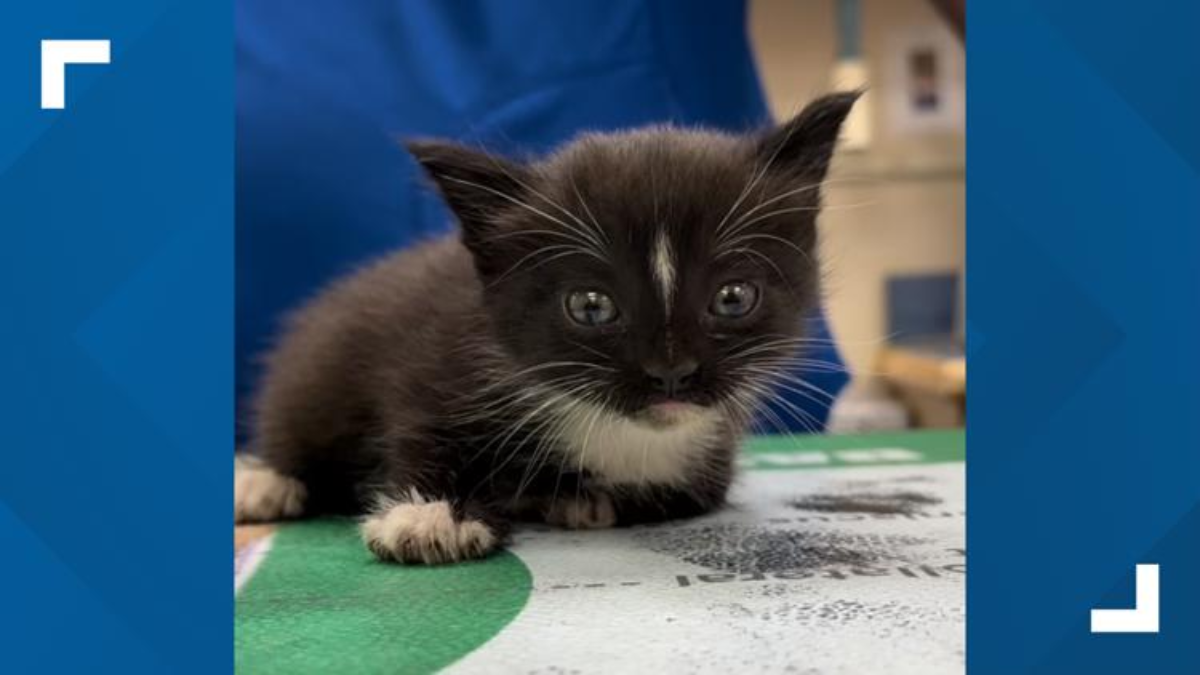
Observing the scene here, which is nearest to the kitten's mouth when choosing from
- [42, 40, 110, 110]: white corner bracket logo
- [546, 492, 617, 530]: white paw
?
[546, 492, 617, 530]: white paw

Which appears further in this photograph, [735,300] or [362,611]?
[735,300]

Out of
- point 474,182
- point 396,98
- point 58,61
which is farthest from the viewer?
point 396,98

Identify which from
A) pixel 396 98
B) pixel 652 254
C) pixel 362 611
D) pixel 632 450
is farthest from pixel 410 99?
pixel 362 611

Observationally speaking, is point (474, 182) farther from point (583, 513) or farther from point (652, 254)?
point (583, 513)

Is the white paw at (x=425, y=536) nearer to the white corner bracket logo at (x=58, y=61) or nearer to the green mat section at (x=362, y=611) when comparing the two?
the green mat section at (x=362, y=611)

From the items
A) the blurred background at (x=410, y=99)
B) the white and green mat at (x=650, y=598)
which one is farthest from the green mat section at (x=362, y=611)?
the blurred background at (x=410, y=99)

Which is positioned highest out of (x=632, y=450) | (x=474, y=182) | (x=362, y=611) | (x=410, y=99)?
(x=410, y=99)

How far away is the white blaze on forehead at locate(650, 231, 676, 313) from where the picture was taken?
4.55 feet

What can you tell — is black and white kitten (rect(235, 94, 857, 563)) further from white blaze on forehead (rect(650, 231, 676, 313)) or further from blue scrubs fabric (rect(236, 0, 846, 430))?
blue scrubs fabric (rect(236, 0, 846, 430))

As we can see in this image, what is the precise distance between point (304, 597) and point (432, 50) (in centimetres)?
188

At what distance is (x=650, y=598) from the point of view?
1152 millimetres

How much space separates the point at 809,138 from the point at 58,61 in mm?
1086
